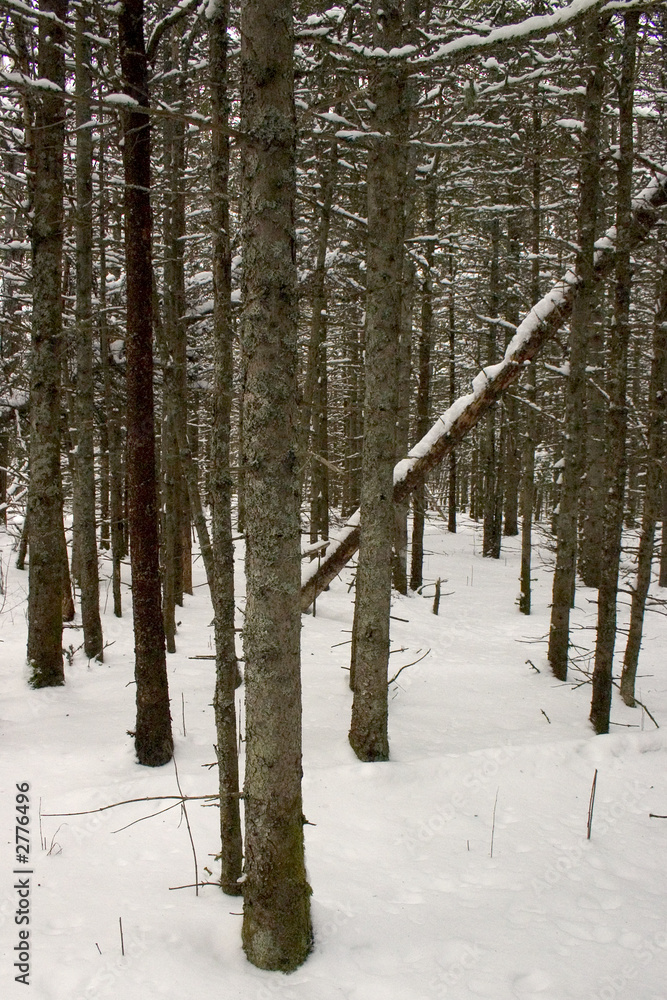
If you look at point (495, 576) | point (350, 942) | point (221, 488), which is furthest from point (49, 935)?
point (495, 576)

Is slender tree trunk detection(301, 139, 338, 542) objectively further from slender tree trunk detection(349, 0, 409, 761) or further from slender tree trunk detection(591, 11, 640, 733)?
slender tree trunk detection(591, 11, 640, 733)

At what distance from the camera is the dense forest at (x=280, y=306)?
10.1 feet

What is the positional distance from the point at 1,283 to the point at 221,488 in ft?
39.0

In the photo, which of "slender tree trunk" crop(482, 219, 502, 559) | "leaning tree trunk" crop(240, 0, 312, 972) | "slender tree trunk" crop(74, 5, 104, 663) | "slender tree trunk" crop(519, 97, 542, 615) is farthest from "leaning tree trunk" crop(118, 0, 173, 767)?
"slender tree trunk" crop(482, 219, 502, 559)

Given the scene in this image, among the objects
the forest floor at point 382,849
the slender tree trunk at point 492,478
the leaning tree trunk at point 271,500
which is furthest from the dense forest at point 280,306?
the slender tree trunk at point 492,478

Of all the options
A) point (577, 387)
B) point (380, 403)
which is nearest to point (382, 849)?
point (380, 403)

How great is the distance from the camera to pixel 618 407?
6.93 meters

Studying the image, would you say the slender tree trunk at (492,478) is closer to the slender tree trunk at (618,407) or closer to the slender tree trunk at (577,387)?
the slender tree trunk at (577,387)

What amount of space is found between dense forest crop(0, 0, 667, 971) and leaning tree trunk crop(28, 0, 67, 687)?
1.3 inches

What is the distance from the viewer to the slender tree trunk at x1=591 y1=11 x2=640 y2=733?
22.4ft

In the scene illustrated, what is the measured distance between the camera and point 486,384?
788 centimetres

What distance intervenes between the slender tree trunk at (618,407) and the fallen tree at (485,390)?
0.82 m

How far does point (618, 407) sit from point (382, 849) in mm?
5140

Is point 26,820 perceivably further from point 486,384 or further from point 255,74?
point 486,384
